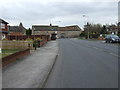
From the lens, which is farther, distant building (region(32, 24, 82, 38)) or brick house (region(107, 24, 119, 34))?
distant building (region(32, 24, 82, 38))

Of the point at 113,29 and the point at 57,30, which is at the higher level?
the point at 57,30

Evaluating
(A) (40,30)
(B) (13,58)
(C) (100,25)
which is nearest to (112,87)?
(B) (13,58)

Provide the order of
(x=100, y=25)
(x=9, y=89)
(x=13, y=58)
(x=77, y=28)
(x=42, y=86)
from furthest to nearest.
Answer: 1. (x=77, y=28)
2. (x=100, y=25)
3. (x=13, y=58)
4. (x=42, y=86)
5. (x=9, y=89)

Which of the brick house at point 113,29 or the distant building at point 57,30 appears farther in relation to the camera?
the distant building at point 57,30

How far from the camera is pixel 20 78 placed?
6.29 metres

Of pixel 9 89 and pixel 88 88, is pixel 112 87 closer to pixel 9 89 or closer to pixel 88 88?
pixel 88 88

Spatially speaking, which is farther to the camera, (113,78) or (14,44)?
(14,44)

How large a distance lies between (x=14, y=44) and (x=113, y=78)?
50.0 ft

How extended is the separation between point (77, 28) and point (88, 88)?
116 meters

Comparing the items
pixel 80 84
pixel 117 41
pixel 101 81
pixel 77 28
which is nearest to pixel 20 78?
pixel 80 84

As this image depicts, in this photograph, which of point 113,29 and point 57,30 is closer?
point 113,29

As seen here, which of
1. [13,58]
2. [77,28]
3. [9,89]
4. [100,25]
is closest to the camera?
[9,89]

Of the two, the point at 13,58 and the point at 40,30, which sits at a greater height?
the point at 40,30

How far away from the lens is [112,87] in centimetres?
513
